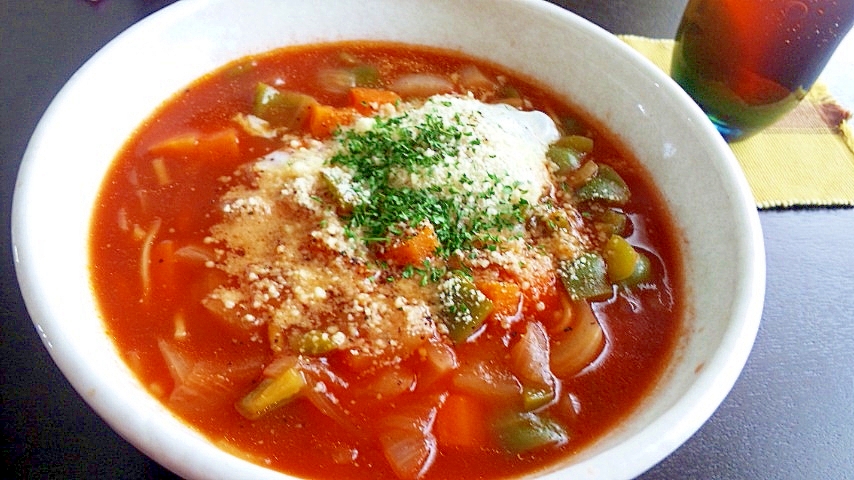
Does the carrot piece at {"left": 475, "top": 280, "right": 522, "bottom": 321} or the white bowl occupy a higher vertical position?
the white bowl

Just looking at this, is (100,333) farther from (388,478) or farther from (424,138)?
(424,138)

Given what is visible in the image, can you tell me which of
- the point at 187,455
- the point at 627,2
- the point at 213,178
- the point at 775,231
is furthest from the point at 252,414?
the point at 627,2

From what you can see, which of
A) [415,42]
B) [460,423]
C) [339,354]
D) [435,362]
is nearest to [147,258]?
[339,354]

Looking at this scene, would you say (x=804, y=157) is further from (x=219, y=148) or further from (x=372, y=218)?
(x=219, y=148)

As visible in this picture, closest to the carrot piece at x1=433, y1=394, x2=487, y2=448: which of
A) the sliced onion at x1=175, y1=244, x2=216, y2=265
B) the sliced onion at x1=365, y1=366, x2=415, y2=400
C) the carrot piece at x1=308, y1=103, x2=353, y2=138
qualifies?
the sliced onion at x1=365, y1=366, x2=415, y2=400

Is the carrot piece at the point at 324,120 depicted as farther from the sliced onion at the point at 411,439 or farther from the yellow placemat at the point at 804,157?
the yellow placemat at the point at 804,157

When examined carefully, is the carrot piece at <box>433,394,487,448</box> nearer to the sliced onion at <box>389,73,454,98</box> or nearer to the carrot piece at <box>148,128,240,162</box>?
the carrot piece at <box>148,128,240,162</box>

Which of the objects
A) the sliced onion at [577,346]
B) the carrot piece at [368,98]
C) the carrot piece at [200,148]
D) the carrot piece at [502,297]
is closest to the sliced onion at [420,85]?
the carrot piece at [368,98]
